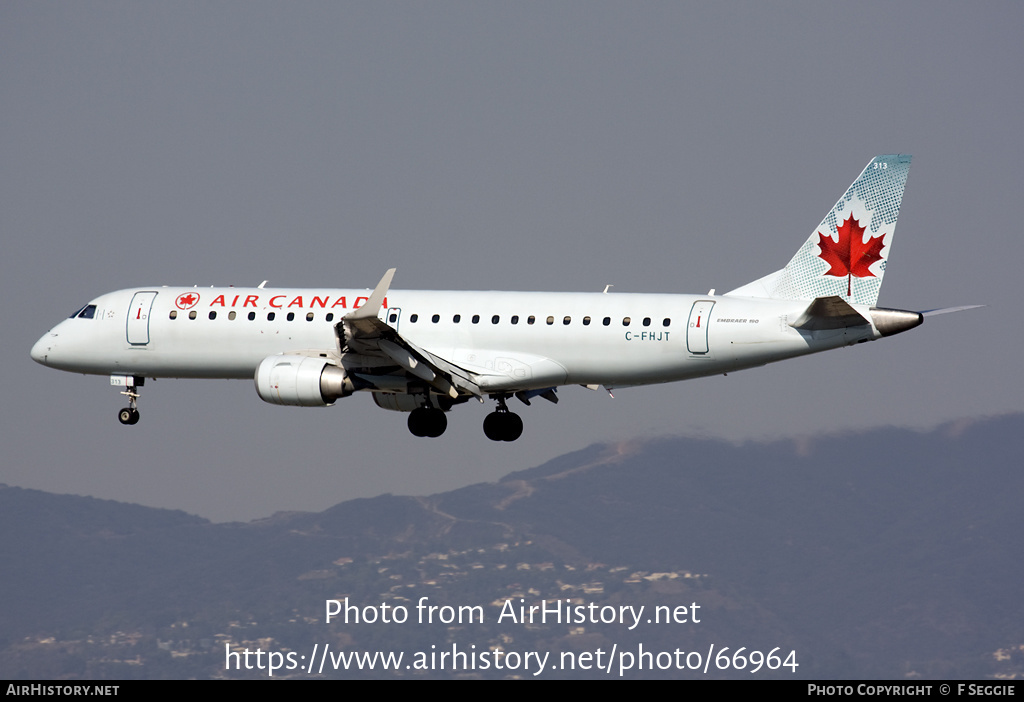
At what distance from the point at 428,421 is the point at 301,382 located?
557 centimetres

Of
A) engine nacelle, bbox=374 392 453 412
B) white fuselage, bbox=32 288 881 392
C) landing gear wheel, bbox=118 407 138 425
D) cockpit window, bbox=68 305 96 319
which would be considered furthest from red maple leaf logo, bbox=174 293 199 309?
engine nacelle, bbox=374 392 453 412

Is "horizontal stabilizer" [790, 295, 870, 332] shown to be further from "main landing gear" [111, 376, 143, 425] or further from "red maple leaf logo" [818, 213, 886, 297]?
"main landing gear" [111, 376, 143, 425]

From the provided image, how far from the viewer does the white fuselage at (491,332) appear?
45.7 m

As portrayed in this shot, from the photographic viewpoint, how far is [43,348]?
5319 cm

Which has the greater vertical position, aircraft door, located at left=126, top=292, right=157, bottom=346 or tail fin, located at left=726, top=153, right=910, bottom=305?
aircraft door, located at left=126, top=292, right=157, bottom=346

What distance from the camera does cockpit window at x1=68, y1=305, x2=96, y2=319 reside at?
172 ft

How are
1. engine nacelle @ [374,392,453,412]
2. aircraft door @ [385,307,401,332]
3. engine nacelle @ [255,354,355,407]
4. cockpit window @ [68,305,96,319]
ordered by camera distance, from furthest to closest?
cockpit window @ [68,305,96,319] < engine nacelle @ [374,392,453,412] < aircraft door @ [385,307,401,332] < engine nacelle @ [255,354,355,407]

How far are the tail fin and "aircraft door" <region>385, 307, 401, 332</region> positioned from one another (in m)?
12.1

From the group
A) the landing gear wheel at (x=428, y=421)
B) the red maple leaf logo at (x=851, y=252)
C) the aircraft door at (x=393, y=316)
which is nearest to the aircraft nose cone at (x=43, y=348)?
the aircraft door at (x=393, y=316)

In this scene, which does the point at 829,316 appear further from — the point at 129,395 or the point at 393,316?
the point at 129,395

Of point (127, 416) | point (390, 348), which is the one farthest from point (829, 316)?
point (127, 416)

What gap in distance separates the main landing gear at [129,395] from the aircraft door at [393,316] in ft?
32.8
